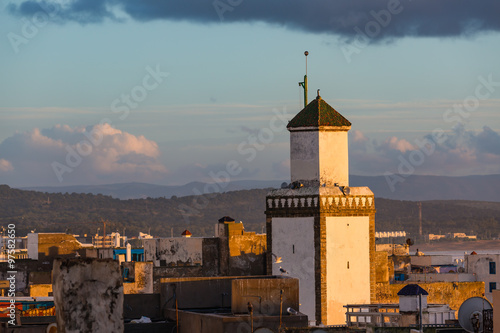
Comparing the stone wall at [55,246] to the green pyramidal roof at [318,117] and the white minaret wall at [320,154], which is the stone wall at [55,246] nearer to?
the white minaret wall at [320,154]

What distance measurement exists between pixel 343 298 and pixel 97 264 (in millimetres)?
33387

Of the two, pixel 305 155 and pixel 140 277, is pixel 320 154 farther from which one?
pixel 140 277

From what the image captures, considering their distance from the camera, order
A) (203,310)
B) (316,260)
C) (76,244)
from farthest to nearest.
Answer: (76,244) → (316,260) → (203,310)

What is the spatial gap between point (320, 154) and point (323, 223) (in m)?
3.34

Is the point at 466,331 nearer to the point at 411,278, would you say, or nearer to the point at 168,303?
the point at 168,303

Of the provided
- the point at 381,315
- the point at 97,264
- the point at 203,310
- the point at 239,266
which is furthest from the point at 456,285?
the point at 97,264

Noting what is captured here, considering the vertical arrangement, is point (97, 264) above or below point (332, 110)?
below

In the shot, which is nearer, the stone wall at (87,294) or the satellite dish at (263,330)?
the stone wall at (87,294)

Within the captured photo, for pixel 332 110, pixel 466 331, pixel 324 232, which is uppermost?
pixel 332 110

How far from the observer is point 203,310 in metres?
44.0

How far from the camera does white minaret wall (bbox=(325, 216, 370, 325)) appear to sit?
202 ft

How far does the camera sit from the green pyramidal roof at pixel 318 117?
61.9m

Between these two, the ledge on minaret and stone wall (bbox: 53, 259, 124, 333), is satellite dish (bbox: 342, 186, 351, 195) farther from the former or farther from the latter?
stone wall (bbox: 53, 259, 124, 333)

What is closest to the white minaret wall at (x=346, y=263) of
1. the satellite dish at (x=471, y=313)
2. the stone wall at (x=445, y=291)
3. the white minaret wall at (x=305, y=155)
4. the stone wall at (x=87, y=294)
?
the white minaret wall at (x=305, y=155)
